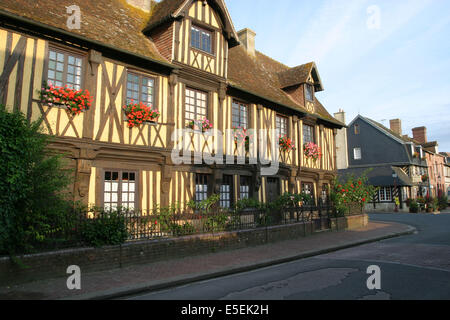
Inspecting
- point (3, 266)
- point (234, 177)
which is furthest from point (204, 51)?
point (3, 266)

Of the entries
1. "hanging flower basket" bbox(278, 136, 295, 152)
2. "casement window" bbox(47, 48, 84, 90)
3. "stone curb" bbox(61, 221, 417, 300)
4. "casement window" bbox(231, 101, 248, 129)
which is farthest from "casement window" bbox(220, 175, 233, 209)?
"casement window" bbox(47, 48, 84, 90)

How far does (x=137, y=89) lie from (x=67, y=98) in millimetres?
2466

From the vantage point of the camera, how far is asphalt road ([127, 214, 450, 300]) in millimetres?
5531

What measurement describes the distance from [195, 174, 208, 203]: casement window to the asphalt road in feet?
15.2

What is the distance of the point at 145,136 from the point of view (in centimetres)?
1048

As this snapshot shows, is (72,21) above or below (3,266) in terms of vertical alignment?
above

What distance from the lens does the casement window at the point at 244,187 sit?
14.0 m

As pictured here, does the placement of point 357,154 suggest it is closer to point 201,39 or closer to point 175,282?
point 201,39

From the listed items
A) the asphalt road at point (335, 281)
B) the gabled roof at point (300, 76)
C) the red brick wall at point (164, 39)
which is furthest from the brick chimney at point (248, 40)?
the asphalt road at point (335, 281)

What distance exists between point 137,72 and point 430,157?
43.1 meters

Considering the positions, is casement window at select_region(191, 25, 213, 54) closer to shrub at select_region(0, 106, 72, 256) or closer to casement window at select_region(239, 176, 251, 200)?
casement window at select_region(239, 176, 251, 200)

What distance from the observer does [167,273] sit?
738 centimetres

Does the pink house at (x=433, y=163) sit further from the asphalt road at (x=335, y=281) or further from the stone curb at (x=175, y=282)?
the stone curb at (x=175, y=282)
